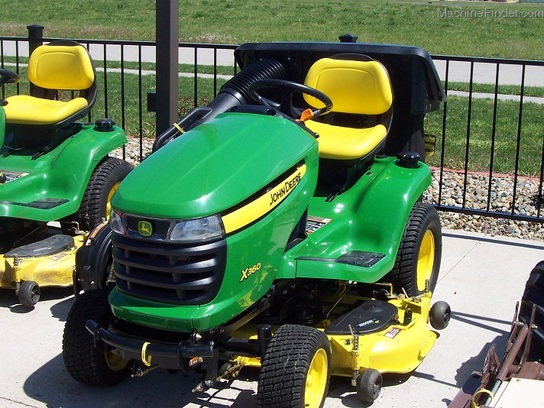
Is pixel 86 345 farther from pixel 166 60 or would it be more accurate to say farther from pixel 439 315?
pixel 166 60

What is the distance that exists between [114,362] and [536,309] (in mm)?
1884

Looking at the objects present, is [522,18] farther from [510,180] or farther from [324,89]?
[324,89]

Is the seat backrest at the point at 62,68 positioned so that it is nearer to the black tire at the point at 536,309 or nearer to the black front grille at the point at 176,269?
the black front grille at the point at 176,269

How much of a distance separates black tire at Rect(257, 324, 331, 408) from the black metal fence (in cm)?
225

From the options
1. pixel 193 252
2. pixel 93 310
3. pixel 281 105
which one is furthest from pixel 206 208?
pixel 281 105

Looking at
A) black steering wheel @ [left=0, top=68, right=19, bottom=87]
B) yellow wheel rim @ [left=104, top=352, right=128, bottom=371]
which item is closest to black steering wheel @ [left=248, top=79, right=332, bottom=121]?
yellow wheel rim @ [left=104, top=352, right=128, bottom=371]

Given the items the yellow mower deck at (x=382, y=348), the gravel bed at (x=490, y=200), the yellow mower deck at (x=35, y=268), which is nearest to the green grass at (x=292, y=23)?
the gravel bed at (x=490, y=200)

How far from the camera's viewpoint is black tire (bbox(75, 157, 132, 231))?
5.92 m

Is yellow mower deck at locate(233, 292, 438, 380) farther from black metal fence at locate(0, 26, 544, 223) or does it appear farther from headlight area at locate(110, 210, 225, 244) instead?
black metal fence at locate(0, 26, 544, 223)

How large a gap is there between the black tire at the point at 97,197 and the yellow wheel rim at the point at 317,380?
8.37 feet

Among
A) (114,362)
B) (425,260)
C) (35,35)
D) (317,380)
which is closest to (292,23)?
(35,35)

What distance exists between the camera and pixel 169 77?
18.6ft

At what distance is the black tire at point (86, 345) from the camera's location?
3984mm

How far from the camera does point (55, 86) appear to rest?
20.8 ft
